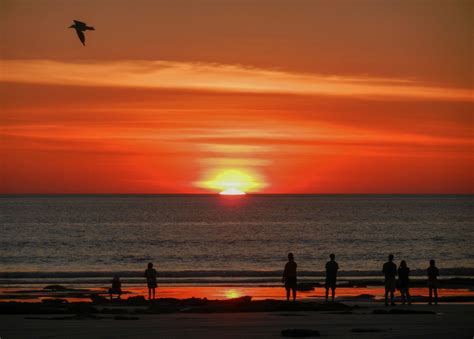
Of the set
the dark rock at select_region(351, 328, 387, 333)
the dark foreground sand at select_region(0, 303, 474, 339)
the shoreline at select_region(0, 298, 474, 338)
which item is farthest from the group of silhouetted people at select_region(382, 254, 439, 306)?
the dark rock at select_region(351, 328, 387, 333)

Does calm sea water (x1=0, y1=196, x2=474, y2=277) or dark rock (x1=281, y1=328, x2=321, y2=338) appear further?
calm sea water (x1=0, y1=196, x2=474, y2=277)

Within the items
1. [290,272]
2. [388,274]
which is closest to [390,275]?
[388,274]

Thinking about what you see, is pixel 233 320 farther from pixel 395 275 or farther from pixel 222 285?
pixel 222 285

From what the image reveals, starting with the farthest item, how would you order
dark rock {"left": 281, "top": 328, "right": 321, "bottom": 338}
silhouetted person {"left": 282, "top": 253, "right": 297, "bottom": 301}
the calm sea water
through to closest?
1. the calm sea water
2. silhouetted person {"left": 282, "top": 253, "right": 297, "bottom": 301}
3. dark rock {"left": 281, "top": 328, "right": 321, "bottom": 338}

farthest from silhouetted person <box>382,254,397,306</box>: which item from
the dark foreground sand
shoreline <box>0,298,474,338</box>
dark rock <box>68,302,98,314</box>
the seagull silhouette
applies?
the seagull silhouette

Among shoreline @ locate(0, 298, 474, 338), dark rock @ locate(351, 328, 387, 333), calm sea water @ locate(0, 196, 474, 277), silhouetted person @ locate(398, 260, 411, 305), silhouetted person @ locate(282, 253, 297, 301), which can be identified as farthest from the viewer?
calm sea water @ locate(0, 196, 474, 277)

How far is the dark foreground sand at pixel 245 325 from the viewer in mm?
22531

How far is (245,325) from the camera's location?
80.1 ft

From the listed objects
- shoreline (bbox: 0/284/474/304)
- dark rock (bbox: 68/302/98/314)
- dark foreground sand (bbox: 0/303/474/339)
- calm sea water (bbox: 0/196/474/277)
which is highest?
calm sea water (bbox: 0/196/474/277)

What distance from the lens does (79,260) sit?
80562 mm

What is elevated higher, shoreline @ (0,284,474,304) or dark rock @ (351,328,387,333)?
shoreline @ (0,284,474,304)

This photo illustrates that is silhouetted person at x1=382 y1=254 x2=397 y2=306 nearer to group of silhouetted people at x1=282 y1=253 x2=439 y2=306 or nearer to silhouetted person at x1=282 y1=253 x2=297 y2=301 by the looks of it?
group of silhouetted people at x1=282 y1=253 x2=439 y2=306

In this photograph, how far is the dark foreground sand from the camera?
2253cm

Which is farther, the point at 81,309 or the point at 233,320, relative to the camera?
the point at 81,309
